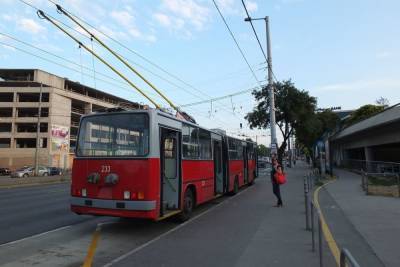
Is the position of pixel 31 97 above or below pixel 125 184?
above

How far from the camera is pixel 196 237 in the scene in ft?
28.1

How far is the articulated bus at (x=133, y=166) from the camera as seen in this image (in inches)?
337

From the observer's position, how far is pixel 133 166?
8648mm

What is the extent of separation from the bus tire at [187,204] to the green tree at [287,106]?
1208 inches

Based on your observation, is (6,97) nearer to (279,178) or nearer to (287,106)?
(287,106)

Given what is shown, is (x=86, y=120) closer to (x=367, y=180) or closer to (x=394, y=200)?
(x=394, y=200)

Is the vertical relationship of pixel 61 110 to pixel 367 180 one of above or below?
above

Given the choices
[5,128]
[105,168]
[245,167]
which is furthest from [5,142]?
[105,168]

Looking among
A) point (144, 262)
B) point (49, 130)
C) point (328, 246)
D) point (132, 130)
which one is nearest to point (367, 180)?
point (328, 246)

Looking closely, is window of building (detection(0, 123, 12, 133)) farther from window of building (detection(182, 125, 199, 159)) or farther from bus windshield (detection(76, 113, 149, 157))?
bus windshield (detection(76, 113, 149, 157))

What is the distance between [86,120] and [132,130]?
1500 mm

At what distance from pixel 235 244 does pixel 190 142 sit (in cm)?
415

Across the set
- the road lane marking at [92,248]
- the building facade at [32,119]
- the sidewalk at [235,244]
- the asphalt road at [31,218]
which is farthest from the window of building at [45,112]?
the road lane marking at [92,248]

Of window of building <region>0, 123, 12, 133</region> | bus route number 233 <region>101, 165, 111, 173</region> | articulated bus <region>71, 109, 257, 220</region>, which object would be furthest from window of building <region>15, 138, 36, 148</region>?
bus route number 233 <region>101, 165, 111, 173</region>
